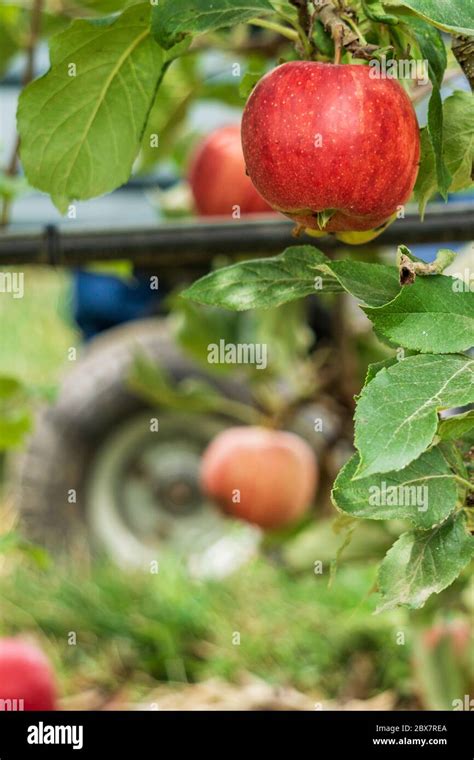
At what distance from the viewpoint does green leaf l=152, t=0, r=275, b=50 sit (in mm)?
586

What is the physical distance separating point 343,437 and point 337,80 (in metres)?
0.93

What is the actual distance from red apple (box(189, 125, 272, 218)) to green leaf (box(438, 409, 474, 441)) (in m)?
0.83

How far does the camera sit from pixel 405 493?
1.61ft

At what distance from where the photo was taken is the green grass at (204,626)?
2.23 metres

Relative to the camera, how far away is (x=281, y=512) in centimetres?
179

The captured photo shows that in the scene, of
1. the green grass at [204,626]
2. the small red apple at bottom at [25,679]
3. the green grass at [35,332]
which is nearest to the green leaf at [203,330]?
the small red apple at bottom at [25,679]

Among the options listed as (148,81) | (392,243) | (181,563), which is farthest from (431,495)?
(181,563)

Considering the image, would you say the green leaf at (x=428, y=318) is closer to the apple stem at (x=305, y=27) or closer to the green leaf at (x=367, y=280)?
the green leaf at (x=367, y=280)

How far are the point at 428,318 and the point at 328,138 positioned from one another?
0.12 meters

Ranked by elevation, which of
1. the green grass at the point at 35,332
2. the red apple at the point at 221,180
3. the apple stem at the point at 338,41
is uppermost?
the green grass at the point at 35,332

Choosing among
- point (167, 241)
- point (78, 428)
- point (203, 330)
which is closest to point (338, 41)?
point (167, 241)

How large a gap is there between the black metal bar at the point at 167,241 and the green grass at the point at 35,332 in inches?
133

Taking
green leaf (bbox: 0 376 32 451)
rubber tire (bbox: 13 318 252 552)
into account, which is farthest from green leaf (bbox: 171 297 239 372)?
rubber tire (bbox: 13 318 252 552)
